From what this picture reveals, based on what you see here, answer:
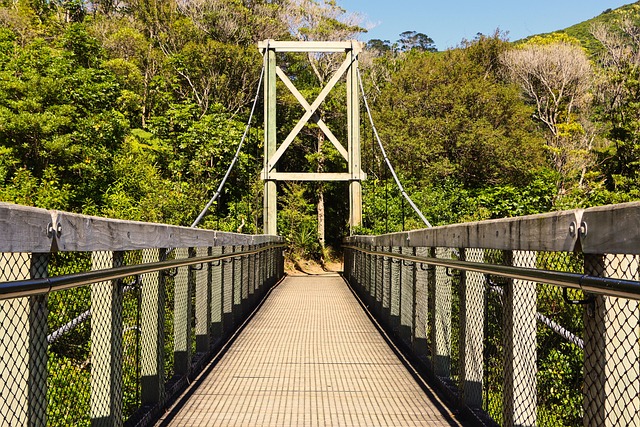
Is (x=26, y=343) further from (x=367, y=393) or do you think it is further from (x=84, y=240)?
(x=367, y=393)

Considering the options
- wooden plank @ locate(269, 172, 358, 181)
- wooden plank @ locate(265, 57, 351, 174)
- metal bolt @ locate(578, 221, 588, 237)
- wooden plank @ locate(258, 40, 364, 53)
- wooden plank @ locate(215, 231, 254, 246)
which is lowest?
wooden plank @ locate(215, 231, 254, 246)

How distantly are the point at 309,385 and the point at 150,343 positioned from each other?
1131 mm

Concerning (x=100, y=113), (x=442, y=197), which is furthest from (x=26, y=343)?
(x=100, y=113)

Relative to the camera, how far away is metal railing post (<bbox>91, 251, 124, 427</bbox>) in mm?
2400

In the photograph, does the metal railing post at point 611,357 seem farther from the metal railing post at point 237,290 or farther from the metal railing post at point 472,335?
the metal railing post at point 237,290

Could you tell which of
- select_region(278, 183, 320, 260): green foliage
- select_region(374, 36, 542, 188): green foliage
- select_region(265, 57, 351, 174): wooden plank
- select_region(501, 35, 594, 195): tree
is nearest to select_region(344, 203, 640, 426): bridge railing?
select_region(265, 57, 351, 174): wooden plank

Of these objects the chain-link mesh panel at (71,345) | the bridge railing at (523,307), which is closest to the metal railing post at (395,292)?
the bridge railing at (523,307)

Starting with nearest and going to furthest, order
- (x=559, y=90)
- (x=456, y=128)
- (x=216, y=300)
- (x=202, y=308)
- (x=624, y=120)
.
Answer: (x=202, y=308)
(x=216, y=300)
(x=624, y=120)
(x=456, y=128)
(x=559, y=90)

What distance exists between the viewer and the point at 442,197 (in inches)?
771

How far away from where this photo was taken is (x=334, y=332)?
6113mm

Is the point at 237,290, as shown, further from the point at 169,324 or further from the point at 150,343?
the point at 150,343

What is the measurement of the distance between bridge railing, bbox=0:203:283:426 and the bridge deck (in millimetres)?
200

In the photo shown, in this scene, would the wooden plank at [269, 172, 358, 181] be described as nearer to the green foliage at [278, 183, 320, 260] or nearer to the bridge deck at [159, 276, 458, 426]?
the green foliage at [278, 183, 320, 260]

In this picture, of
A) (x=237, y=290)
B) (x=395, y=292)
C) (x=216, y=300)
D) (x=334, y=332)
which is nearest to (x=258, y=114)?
(x=237, y=290)
